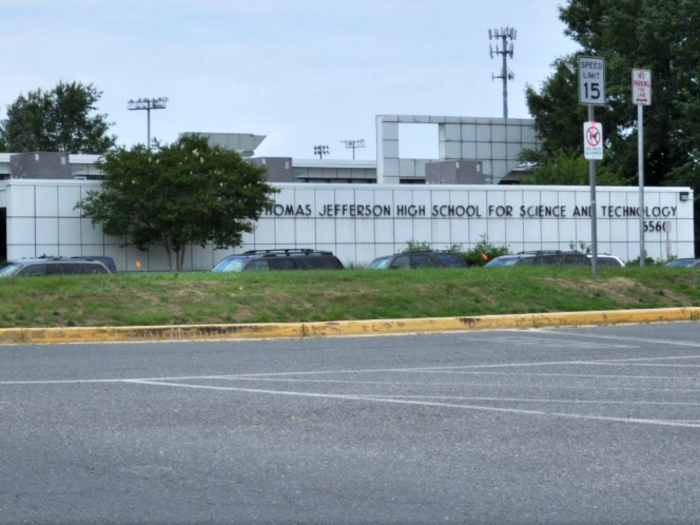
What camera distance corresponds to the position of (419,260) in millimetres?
33219

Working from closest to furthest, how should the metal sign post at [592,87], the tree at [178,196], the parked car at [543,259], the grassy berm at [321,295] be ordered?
the grassy berm at [321,295] < the metal sign post at [592,87] < the parked car at [543,259] < the tree at [178,196]

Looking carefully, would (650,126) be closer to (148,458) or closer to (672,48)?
(672,48)

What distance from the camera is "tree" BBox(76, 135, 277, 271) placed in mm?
41750

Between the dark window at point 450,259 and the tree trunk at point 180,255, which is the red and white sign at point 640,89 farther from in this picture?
the tree trunk at point 180,255

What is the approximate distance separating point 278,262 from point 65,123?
70679 millimetres

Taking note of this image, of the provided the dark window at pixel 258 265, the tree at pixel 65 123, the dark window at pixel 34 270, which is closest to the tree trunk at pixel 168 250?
the dark window at pixel 258 265

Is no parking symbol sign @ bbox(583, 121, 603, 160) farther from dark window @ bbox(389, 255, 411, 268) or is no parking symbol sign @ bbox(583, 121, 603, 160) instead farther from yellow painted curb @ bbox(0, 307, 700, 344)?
dark window @ bbox(389, 255, 411, 268)

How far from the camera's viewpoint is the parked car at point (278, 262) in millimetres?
28453

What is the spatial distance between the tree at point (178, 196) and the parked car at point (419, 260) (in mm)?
10269

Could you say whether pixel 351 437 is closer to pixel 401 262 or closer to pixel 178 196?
pixel 401 262

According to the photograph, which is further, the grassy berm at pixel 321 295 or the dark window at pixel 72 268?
the dark window at pixel 72 268

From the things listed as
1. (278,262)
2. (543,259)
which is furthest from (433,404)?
(543,259)

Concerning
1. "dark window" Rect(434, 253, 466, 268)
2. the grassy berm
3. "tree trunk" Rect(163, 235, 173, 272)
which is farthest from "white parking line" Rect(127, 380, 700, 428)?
"tree trunk" Rect(163, 235, 173, 272)

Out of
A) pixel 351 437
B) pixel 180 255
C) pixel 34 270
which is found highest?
pixel 180 255
